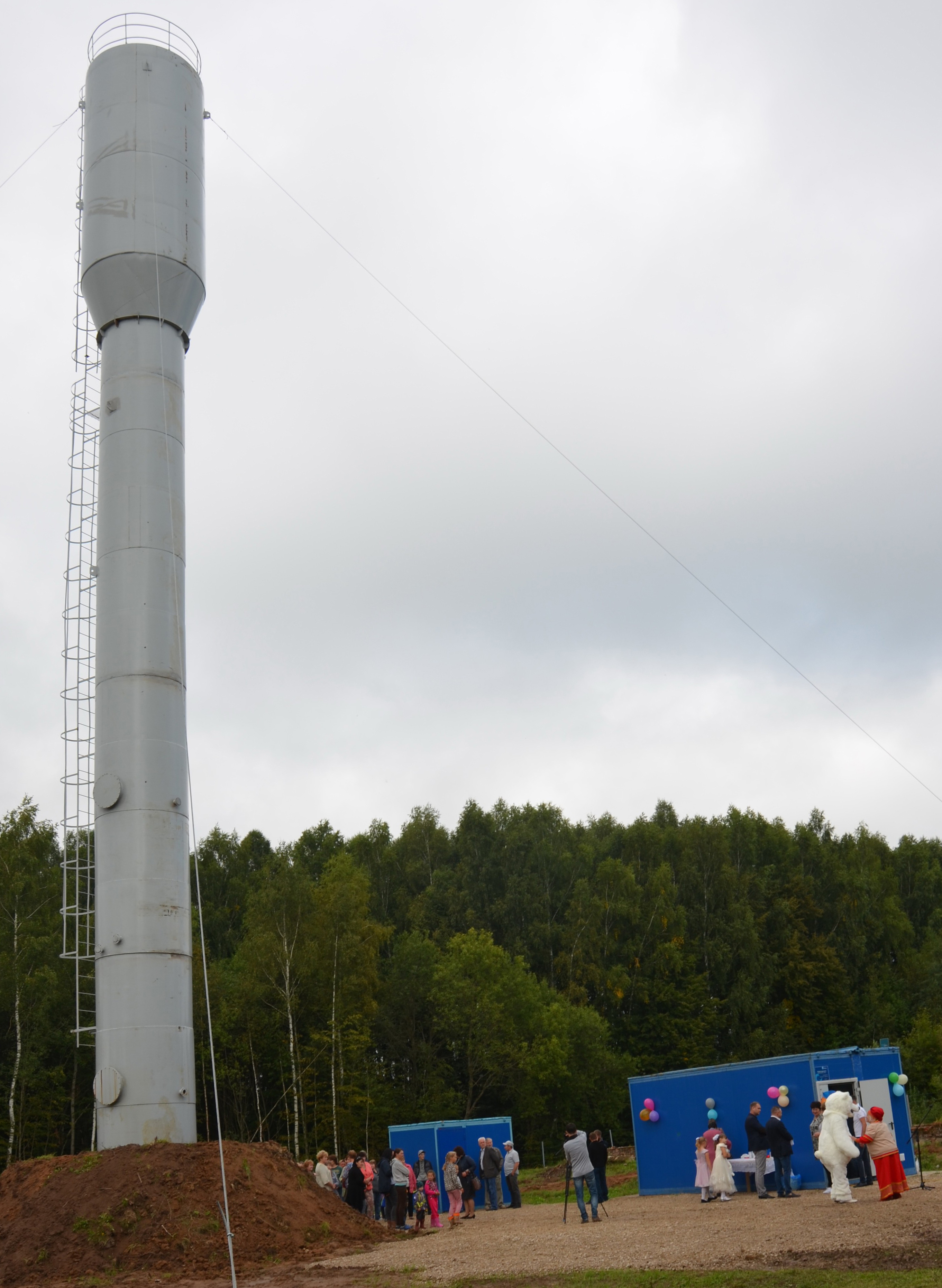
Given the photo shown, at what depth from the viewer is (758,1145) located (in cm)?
1903

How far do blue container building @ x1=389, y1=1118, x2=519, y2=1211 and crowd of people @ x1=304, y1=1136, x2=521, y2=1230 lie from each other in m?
1.47

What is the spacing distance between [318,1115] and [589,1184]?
27491mm

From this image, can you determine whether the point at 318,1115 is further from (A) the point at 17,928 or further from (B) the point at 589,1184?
(B) the point at 589,1184

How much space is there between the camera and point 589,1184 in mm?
18672

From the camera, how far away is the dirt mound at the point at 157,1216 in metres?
14.5

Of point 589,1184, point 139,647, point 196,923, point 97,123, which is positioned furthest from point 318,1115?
point 97,123

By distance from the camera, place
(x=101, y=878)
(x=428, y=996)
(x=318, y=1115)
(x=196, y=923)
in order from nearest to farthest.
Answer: (x=101, y=878)
(x=318, y=1115)
(x=428, y=996)
(x=196, y=923)

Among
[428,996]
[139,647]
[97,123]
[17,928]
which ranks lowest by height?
[428,996]

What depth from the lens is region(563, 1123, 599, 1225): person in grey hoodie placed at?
57.9 feet

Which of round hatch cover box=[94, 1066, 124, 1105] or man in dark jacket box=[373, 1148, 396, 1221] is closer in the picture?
round hatch cover box=[94, 1066, 124, 1105]

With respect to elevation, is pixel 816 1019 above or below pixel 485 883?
below

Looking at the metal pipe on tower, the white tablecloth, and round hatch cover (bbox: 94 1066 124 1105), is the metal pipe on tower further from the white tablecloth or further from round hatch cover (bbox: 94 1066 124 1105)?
the white tablecloth

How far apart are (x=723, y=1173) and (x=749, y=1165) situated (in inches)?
33.0

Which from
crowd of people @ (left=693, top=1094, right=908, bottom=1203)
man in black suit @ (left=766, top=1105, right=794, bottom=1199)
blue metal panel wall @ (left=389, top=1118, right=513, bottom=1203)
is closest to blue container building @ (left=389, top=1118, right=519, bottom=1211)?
blue metal panel wall @ (left=389, top=1118, right=513, bottom=1203)
